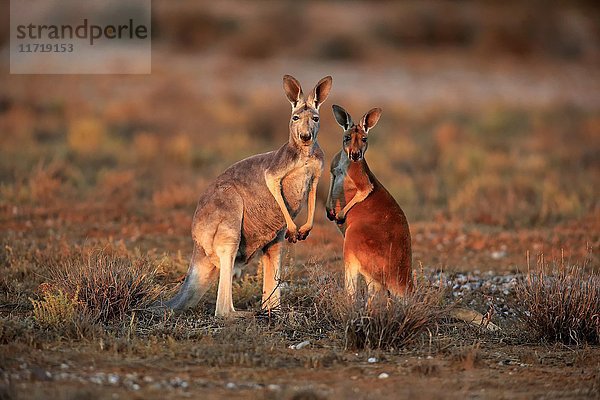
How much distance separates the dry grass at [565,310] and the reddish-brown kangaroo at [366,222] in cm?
109

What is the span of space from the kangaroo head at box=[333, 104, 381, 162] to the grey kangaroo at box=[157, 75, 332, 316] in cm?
28

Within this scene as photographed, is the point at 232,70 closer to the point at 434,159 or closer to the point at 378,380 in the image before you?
the point at 434,159

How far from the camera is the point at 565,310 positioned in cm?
715

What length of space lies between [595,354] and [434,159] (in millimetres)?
10327

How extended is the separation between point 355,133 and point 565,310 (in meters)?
2.27

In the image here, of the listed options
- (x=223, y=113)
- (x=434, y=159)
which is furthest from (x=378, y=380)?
(x=223, y=113)

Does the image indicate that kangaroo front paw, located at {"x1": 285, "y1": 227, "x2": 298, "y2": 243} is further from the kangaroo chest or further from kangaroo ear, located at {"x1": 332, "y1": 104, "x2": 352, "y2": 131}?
kangaroo ear, located at {"x1": 332, "y1": 104, "x2": 352, "y2": 131}

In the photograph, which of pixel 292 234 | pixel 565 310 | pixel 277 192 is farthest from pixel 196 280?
pixel 565 310

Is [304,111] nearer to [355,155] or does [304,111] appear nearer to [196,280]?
[355,155]

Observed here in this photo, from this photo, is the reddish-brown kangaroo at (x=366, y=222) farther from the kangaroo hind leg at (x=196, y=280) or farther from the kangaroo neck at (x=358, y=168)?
the kangaroo hind leg at (x=196, y=280)

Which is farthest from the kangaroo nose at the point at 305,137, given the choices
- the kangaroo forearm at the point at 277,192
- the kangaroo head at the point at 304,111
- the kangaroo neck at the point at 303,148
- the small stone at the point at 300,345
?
the small stone at the point at 300,345

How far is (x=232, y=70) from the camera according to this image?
24.0 meters

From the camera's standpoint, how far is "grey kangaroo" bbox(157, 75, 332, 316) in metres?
7.33

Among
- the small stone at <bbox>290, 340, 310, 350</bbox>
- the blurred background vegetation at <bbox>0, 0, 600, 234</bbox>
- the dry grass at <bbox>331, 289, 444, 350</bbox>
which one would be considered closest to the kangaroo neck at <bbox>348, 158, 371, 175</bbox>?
A: the dry grass at <bbox>331, 289, 444, 350</bbox>
